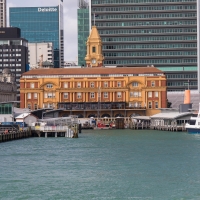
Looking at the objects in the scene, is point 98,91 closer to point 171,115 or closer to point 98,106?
point 98,106

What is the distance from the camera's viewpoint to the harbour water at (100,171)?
196ft

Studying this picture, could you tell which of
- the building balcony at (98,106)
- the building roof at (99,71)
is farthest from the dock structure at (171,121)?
the building roof at (99,71)

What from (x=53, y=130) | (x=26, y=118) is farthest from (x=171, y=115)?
(x=53, y=130)

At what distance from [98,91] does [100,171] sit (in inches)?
4394

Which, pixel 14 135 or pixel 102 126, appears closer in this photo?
pixel 14 135

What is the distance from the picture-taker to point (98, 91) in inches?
7210

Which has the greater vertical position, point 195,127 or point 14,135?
point 195,127

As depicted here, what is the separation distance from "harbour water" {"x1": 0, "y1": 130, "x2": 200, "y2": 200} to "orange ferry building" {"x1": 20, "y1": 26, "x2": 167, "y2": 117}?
77.3 metres

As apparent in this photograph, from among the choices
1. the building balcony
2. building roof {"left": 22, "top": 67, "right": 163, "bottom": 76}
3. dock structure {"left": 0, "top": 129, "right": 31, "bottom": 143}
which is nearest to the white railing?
dock structure {"left": 0, "top": 129, "right": 31, "bottom": 143}

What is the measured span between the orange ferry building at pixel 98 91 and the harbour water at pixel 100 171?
77312 mm

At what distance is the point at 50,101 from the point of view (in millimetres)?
185000

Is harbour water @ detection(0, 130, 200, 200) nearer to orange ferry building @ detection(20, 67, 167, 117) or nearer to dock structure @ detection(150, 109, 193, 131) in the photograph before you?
dock structure @ detection(150, 109, 193, 131)

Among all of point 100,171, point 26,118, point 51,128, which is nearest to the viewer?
point 100,171

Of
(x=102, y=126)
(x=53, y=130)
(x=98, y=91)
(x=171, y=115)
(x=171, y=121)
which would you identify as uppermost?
(x=98, y=91)
